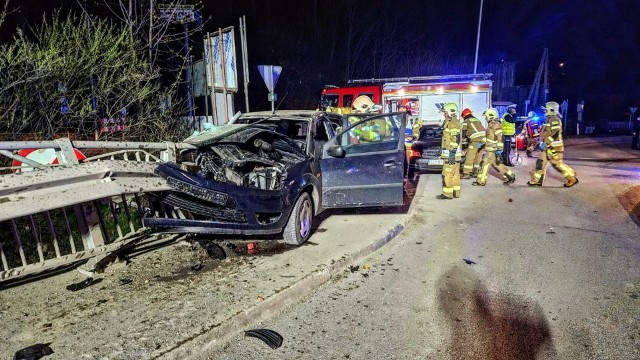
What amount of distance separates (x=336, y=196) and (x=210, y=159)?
1.93m

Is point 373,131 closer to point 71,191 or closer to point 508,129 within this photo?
point 71,191

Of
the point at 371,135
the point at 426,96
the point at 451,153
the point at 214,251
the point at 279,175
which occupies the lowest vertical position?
the point at 214,251

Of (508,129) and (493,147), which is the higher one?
(508,129)

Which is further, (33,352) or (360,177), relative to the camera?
(360,177)

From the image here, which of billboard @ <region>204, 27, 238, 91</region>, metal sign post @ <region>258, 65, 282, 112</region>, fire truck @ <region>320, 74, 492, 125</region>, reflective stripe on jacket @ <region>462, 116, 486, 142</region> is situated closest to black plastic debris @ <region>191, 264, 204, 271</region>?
billboard @ <region>204, 27, 238, 91</region>

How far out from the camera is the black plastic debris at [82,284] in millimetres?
3710

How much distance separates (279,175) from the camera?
5070mm

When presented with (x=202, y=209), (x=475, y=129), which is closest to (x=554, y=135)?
(x=475, y=129)

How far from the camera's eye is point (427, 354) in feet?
9.47

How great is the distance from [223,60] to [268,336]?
6586 millimetres

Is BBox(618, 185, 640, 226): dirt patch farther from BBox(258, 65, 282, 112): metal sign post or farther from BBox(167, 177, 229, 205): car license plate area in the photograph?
BBox(258, 65, 282, 112): metal sign post

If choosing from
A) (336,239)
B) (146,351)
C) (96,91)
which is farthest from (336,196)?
(96,91)

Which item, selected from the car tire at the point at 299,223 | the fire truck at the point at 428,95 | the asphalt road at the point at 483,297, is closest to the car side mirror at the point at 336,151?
the car tire at the point at 299,223

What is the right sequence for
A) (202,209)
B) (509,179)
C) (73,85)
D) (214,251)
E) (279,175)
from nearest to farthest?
(202,209) → (214,251) → (279,175) → (73,85) → (509,179)
